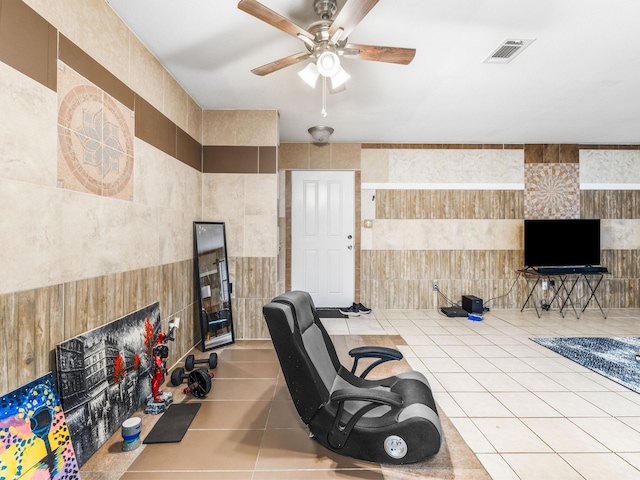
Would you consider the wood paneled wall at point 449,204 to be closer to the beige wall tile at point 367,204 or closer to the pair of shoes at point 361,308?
the beige wall tile at point 367,204

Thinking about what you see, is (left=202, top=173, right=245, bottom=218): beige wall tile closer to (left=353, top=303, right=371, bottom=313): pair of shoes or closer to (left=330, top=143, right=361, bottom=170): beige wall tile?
(left=330, top=143, right=361, bottom=170): beige wall tile

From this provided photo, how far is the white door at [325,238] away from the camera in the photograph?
5.69 metres

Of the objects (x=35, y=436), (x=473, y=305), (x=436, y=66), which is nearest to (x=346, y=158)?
(x=436, y=66)

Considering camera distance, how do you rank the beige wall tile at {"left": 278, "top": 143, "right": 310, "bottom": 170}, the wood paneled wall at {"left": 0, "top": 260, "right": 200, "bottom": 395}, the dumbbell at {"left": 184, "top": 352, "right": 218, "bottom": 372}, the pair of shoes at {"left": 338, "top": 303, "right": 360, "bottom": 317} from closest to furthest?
the wood paneled wall at {"left": 0, "top": 260, "right": 200, "bottom": 395} → the dumbbell at {"left": 184, "top": 352, "right": 218, "bottom": 372} → the pair of shoes at {"left": 338, "top": 303, "right": 360, "bottom": 317} → the beige wall tile at {"left": 278, "top": 143, "right": 310, "bottom": 170}

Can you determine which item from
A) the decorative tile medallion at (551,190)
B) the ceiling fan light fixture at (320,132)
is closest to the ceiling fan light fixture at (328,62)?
the ceiling fan light fixture at (320,132)

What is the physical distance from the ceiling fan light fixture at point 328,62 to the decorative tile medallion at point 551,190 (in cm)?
483

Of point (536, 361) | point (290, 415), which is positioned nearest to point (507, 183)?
point (536, 361)

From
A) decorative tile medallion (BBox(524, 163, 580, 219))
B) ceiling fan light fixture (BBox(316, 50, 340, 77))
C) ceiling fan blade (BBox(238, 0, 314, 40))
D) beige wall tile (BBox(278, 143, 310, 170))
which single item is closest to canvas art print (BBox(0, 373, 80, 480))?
ceiling fan blade (BBox(238, 0, 314, 40))

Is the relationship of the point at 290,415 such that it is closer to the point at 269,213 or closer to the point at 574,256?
the point at 269,213

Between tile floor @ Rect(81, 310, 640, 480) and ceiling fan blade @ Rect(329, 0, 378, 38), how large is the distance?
2460mm

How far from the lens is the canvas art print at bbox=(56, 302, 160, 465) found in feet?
5.82

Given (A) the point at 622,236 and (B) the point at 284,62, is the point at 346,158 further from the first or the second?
(A) the point at 622,236

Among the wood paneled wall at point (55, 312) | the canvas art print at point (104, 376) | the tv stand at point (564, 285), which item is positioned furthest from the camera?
the tv stand at point (564, 285)

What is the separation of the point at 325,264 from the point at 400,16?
3942 mm
